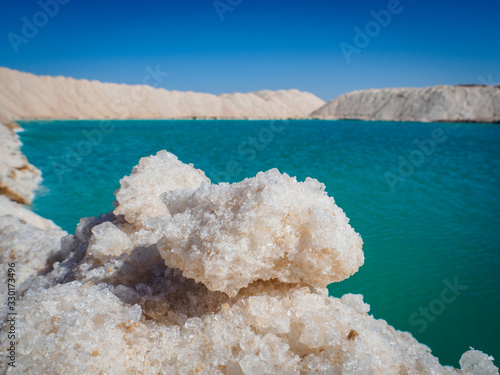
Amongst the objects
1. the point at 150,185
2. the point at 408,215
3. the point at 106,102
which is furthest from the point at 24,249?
the point at 106,102

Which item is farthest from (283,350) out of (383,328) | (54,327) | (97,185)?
(97,185)

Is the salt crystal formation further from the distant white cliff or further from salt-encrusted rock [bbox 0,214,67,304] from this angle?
the distant white cliff

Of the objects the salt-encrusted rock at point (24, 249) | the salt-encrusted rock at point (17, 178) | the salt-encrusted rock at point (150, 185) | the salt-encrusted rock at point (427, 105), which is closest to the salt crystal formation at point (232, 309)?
the salt-encrusted rock at point (150, 185)

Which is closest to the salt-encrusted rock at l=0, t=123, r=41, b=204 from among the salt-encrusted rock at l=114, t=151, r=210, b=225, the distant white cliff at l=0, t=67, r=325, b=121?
the salt-encrusted rock at l=114, t=151, r=210, b=225

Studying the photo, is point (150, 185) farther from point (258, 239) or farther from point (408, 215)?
point (408, 215)

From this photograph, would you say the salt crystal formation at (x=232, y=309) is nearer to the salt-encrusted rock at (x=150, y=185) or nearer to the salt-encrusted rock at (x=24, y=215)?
the salt-encrusted rock at (x=150, y=185)

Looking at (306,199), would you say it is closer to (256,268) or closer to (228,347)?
(256,268)
